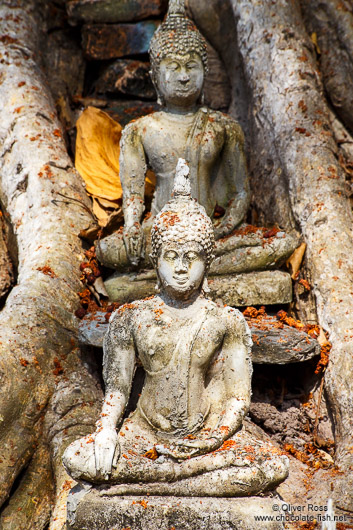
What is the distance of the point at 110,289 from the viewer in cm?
510

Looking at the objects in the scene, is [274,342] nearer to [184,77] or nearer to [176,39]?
[184,77]

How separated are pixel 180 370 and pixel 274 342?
96cm

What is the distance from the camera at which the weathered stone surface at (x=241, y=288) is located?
487 centimetres

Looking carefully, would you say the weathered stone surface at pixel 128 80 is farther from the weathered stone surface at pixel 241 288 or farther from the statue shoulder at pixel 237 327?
the statue shoulder at pixel 237 327

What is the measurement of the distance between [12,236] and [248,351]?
114 inches

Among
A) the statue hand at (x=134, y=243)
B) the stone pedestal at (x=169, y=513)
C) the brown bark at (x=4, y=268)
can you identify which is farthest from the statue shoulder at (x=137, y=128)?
the stone pedestal at (x=169, y=513)

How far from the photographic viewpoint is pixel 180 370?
3.67 meters

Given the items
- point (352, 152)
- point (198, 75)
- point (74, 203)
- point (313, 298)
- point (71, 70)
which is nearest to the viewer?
point (313, 298)

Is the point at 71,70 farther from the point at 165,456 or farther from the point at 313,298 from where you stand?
the point at 165,456

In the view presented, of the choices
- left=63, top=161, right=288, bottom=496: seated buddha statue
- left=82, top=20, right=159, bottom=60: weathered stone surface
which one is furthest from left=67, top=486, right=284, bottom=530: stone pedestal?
left=82, top=20, right=159, bottom=60: weathered stone surface

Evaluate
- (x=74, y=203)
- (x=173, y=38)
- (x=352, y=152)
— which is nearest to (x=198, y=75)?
(x=173, y=38)

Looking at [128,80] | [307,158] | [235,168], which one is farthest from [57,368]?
[128,80]

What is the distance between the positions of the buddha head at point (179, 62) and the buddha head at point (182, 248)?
176 cm

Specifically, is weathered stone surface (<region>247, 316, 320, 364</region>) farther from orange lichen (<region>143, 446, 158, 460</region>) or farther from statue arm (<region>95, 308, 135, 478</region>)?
orange lichen (<region>143, 446, 158, 460</region>)
